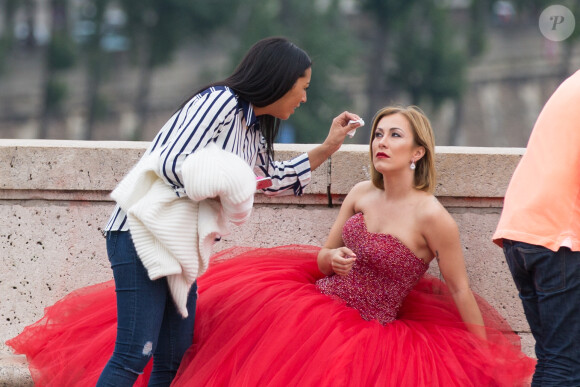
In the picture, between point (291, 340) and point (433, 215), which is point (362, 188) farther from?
point (291, 340)

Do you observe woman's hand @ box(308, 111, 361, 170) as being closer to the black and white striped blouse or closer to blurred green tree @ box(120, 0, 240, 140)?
the black and white striped blouse

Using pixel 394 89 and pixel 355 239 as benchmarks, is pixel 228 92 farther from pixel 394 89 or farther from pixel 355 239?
pixel 394 89

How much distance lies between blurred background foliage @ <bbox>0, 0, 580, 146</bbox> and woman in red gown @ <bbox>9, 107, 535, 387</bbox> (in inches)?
1210

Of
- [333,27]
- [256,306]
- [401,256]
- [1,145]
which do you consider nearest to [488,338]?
[401,256]

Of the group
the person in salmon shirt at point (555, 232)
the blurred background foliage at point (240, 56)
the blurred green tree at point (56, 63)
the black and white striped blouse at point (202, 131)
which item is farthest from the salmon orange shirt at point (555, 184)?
the blurred green tree at point (56, 63)

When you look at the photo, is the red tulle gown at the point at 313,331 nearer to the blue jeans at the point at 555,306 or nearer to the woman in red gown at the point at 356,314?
the woman in red gown at the point at 356,314

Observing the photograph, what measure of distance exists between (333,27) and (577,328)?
123ft

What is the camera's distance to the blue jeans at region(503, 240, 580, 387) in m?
2.69

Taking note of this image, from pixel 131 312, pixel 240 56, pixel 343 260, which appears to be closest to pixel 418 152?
pixel 343 260

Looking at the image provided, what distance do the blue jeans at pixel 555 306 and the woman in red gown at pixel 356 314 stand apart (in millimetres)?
445

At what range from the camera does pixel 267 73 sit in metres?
2.97

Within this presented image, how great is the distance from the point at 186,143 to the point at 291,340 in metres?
0.92

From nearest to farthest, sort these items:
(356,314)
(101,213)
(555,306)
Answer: (555,306) → (356,314) → (101,213)

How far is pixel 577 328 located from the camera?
2691 mm
